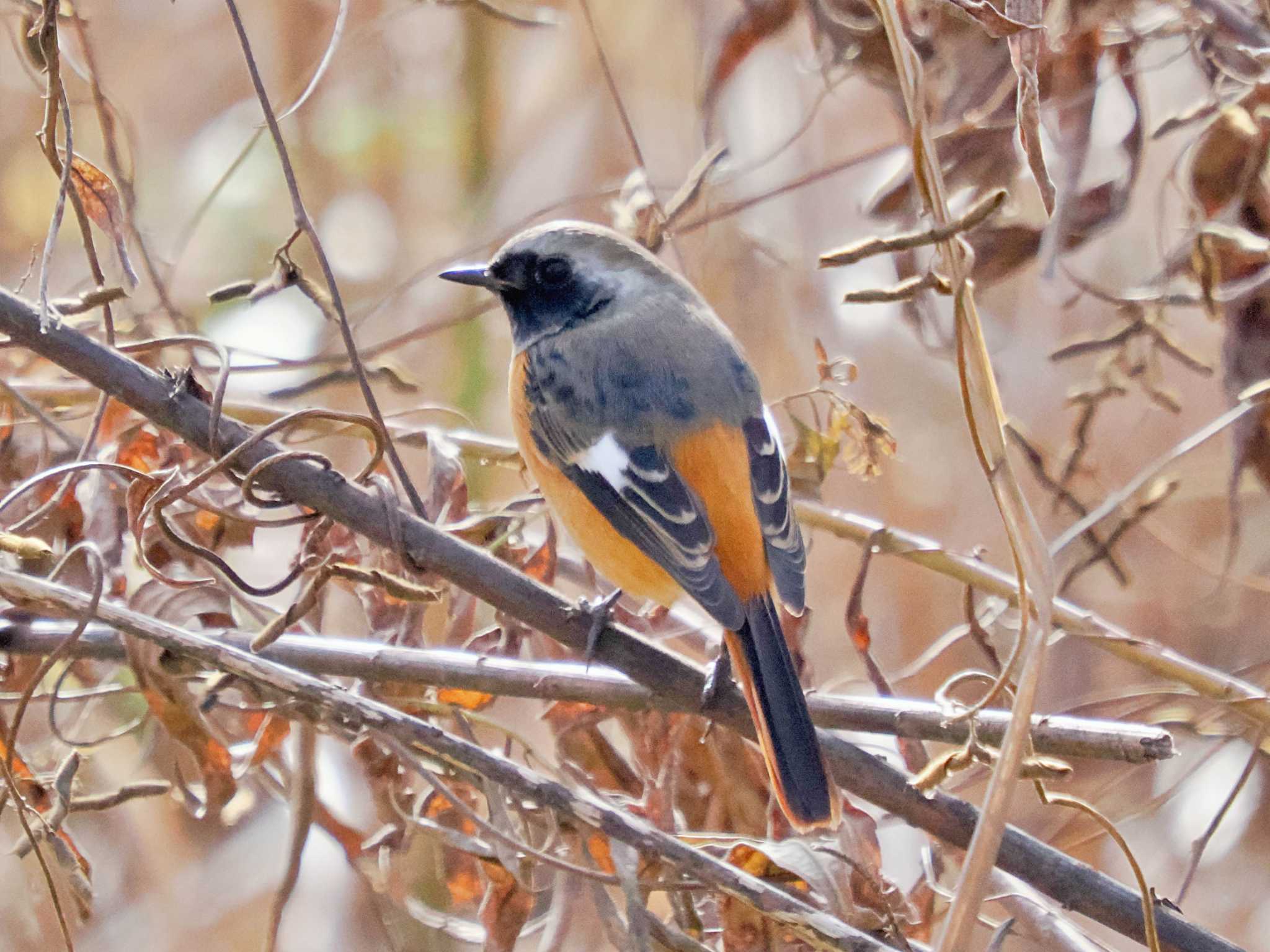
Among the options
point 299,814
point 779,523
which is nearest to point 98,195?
point 299,814

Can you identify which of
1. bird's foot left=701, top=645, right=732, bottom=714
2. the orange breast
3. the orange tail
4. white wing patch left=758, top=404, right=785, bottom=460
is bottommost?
the orange tail

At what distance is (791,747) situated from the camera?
203cm

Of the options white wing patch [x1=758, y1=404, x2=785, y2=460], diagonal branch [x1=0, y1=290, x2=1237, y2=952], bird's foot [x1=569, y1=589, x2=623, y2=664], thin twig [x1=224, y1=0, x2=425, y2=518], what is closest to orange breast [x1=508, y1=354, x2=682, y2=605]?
white wing patch [x1=758, y1=404, x2=785, y2=460]

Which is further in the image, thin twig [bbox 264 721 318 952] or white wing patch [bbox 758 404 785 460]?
white wing patch [bbox 758 404 785 460]

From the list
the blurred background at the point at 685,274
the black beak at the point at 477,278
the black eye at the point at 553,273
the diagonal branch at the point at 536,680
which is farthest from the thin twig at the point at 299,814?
the black eye at the point at 553,273

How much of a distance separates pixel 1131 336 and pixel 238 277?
8.60 ft

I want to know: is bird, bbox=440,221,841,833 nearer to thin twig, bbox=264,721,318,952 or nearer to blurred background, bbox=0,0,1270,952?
blurred background, bbox=0,0,1270,952

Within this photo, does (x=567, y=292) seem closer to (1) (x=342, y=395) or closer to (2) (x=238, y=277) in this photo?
(1) (x=342, y=395)

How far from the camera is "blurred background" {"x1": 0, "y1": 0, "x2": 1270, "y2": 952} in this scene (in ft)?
11.2

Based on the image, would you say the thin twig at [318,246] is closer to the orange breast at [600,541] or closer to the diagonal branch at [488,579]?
the diagonal branch at [488,579]

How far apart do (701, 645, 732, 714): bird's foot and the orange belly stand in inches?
8.8

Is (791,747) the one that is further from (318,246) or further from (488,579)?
(318,246)

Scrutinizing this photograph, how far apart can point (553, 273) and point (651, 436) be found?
0.63 metres

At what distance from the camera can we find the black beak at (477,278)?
10.5 feet
